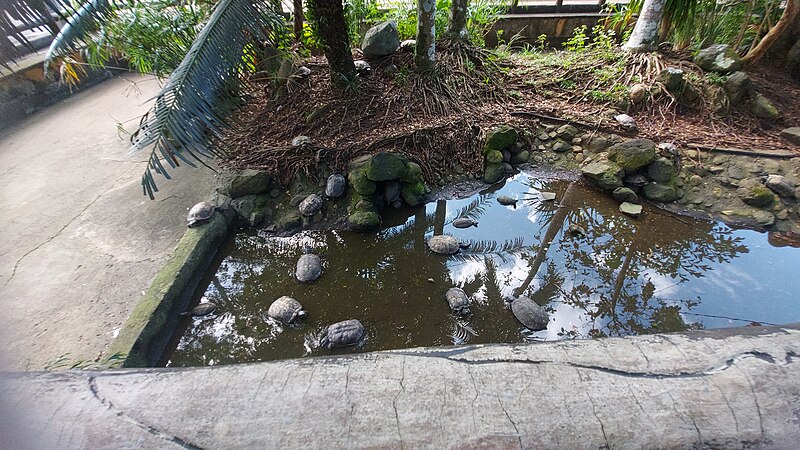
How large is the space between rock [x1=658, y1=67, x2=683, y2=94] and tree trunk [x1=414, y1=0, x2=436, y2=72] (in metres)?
2.09

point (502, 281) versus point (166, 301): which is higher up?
point (166, 301)

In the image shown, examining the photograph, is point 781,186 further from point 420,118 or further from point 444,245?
point 420,118

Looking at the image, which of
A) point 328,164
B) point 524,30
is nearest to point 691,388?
point 328,164

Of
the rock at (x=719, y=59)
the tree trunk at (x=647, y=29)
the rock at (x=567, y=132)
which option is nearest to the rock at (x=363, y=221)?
the rock at (x=567, y=132)

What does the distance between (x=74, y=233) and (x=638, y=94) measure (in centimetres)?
466

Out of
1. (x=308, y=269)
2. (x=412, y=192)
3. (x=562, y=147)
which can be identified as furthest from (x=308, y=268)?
(x=562, y=147)

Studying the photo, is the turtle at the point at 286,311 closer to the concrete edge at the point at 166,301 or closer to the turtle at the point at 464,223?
the concrete edge at the point at 166,301

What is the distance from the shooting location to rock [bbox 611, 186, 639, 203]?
109 inches

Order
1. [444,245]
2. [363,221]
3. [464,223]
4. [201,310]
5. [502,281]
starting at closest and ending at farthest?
[201,310] < [502,281] < [444,245] < [363,221] < [464,223]

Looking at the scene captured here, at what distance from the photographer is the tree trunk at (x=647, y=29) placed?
11.4 ft

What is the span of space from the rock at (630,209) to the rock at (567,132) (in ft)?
2.73

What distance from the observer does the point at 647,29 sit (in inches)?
140

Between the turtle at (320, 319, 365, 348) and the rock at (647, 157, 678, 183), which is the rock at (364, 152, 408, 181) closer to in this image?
the turtle at (320, 319, 365, 348)

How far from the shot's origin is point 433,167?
10.1 feet
